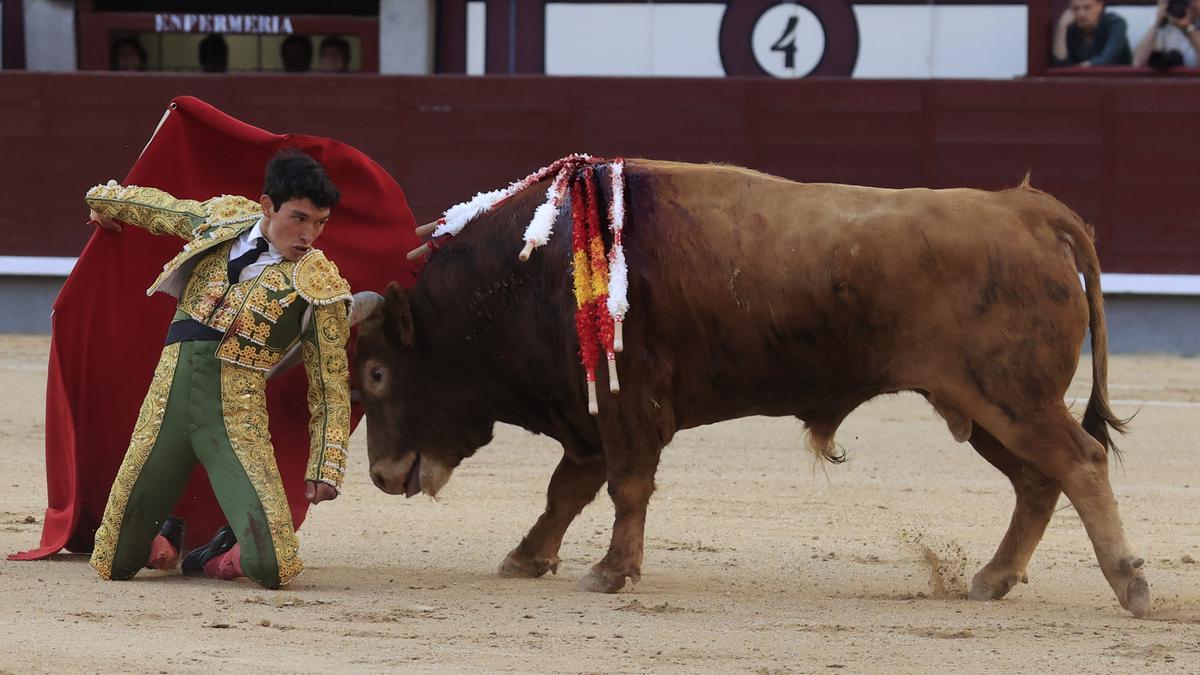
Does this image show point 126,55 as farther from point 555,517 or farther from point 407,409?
point 555,517

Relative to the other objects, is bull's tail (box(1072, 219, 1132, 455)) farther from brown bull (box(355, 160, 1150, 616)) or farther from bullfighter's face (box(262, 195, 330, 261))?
bullfighter's face (box(262, 195, 330, 261))

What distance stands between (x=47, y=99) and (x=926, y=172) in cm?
479

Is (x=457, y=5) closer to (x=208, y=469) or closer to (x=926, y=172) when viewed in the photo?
(x=926, y=172)

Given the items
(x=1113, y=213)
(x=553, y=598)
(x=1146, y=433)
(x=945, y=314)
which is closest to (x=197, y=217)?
(x=553, y=598)

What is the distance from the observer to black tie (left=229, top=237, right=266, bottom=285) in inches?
160

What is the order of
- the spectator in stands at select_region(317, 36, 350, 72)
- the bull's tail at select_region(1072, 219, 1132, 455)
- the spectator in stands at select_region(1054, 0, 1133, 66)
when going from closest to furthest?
the bull's tail at select_region(1072, 219, 1132, 455) < the spectator in stands at select_region(1054, 0, 1133, 66) < the spectator in stands at select_region(317, 36, 350, 72)

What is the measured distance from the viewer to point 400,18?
1077 centimetres

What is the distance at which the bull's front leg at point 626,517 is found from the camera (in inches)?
164

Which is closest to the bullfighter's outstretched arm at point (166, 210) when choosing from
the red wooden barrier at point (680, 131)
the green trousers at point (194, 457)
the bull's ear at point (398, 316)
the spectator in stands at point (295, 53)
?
the green trousers at point (194, 457)

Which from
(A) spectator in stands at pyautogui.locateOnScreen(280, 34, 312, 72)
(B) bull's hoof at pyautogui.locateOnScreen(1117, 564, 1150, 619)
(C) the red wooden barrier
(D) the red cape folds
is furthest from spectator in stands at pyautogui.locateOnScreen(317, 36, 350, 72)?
(B) bull's hoof at pyautogui.locateOnScreen(1117, 564, 1150, 619)

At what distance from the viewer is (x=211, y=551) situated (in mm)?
4238

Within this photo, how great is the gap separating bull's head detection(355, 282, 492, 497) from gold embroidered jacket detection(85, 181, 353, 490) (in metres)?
0.28

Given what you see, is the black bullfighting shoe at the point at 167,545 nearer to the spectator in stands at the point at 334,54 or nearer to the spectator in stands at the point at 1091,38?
the spectator in stands at the point at 334,54

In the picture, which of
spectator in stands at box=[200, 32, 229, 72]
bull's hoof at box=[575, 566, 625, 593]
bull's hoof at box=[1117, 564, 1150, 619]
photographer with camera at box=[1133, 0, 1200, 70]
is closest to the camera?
bull's hoof at box=[1117, 564, 1150, 619]
